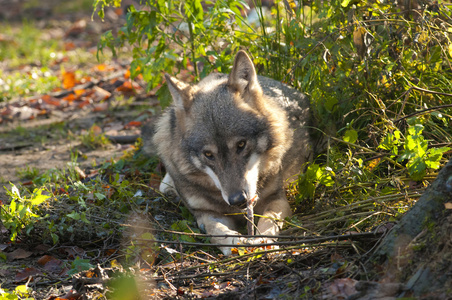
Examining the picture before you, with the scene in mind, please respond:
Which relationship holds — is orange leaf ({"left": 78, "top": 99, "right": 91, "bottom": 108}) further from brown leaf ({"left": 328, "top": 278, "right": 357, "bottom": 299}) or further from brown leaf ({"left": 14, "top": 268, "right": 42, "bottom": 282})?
brown leaf ({"left": 328, "top": 278, "right": 357, "bottom": 299})

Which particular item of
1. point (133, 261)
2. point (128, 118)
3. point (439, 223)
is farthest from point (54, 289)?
point (128, 118)

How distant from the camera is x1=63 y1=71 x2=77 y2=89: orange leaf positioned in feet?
28.8

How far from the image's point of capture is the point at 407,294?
7.55 feet

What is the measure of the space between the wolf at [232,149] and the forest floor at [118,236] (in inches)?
10.8

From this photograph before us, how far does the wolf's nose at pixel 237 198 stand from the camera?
3707 millimetres

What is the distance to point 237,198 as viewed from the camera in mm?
3709

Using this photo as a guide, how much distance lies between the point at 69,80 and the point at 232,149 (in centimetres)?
597

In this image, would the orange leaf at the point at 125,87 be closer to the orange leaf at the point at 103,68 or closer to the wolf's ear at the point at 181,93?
the orange leaf at the point at 103,68

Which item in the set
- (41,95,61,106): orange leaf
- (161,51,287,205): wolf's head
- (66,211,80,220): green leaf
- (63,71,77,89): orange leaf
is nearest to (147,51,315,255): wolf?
(161,51,287,205): wolf's head

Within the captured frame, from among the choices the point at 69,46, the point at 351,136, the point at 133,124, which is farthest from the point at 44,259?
the point at 69,46

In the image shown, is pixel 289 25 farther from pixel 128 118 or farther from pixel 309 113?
pixel 128 118

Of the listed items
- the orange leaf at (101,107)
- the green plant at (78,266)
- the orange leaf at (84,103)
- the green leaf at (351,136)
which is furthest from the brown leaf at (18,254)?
the orange leaf at (84,103)

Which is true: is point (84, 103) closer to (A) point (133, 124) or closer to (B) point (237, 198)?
(A) point (133, 124)

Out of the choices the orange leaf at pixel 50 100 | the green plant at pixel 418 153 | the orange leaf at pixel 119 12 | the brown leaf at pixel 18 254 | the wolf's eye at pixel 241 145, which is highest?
the green plant at pixel 418 153
